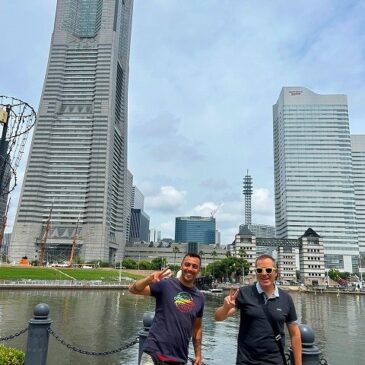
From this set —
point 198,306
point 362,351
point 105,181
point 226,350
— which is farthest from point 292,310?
point 105,181

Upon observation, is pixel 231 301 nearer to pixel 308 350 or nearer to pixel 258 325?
pixel 258 325

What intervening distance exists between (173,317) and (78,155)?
180688 mm

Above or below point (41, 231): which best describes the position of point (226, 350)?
below

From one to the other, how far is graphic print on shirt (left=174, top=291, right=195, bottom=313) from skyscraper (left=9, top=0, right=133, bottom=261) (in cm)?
16620

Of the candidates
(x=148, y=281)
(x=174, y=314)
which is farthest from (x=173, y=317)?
(x=148, y=281)

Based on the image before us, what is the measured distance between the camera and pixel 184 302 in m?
5.28

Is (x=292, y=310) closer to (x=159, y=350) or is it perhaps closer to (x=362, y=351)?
(x=159, y=350)

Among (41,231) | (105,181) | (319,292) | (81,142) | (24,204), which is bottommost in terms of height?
(319,292)

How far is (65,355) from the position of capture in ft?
55.8

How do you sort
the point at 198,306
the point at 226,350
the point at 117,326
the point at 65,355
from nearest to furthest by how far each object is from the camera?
the point at 198,306, the point at 65,355, the point at 226,350, the point at 117,326

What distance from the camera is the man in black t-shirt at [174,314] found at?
5031 millimetres

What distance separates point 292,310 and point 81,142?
183071 mm

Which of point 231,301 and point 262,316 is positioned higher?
point 231,301

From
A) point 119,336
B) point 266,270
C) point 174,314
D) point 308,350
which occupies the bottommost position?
point 119,336
